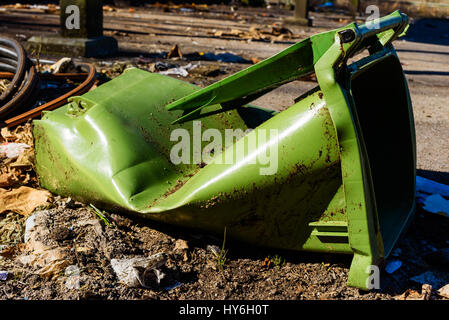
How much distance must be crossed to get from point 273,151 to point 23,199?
132 cm

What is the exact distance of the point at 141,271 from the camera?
78.8 inches

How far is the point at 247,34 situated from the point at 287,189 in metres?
7.30

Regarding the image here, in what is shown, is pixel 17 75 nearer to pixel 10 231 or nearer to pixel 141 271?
pixel 10 231

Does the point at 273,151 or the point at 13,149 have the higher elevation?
the point at 273,151

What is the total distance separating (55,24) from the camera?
8758 mm

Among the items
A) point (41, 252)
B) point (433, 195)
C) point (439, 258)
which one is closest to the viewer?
point (41, 252)

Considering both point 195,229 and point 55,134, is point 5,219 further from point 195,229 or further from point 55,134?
point 195,229

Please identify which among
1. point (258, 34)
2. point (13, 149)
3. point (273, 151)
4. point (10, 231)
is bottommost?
point (10, 231)

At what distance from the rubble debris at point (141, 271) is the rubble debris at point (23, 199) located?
0.64 m

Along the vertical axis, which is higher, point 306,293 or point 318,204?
point 318,204

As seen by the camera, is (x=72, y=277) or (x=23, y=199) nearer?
(x=72, y=277)

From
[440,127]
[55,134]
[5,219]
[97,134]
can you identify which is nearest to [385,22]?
[97,134]

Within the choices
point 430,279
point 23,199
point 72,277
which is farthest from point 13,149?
point 430,279

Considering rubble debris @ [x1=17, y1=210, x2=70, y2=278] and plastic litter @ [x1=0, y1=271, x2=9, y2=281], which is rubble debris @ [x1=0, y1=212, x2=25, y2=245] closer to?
rubble debris @ [x1=17, y1=210, x2=70, y2=278]
